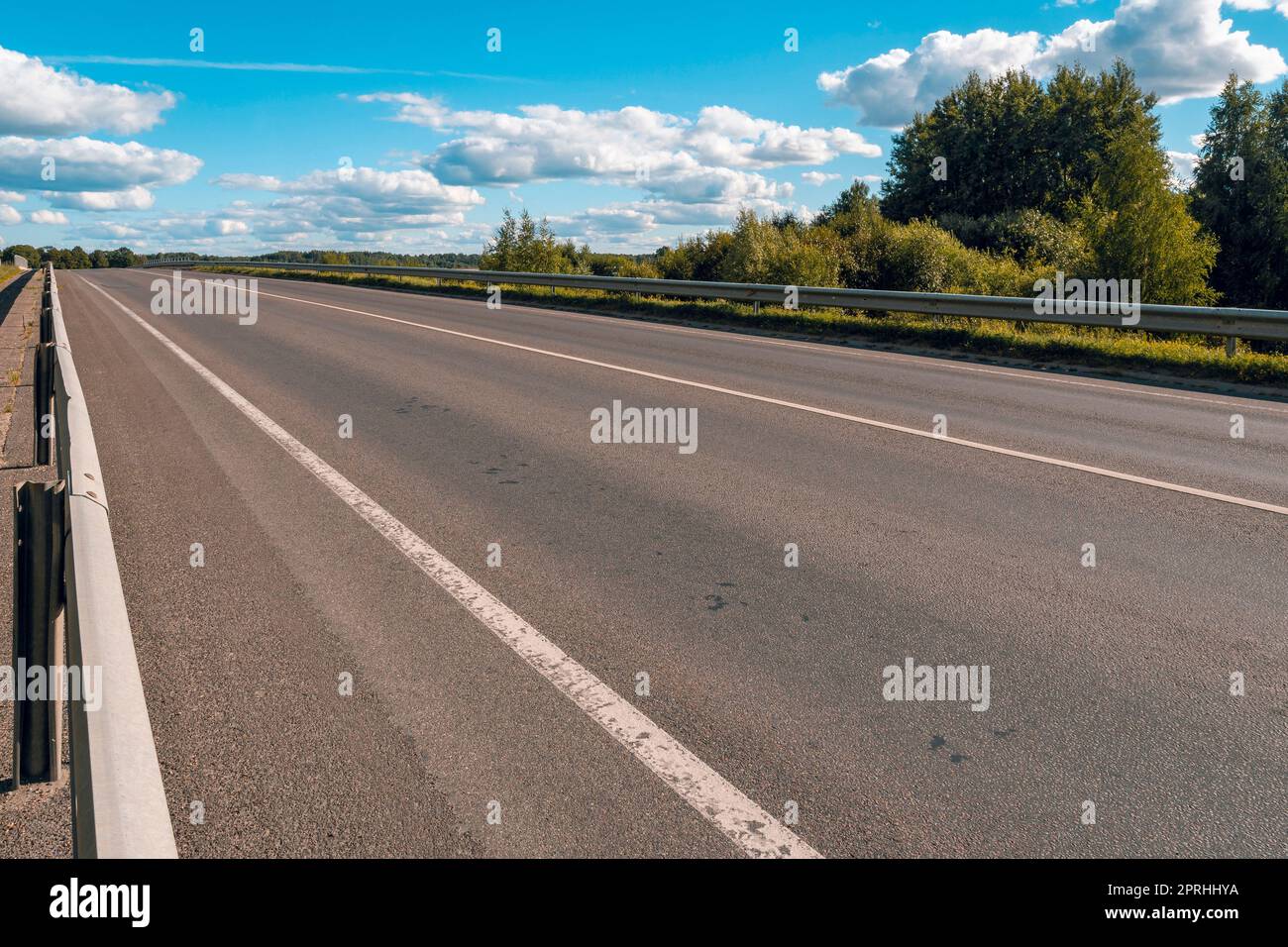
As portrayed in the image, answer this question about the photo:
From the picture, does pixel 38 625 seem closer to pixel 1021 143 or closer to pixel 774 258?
pixel 774 258

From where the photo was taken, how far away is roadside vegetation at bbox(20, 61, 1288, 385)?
98.5 feet

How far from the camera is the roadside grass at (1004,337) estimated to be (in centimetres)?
1261

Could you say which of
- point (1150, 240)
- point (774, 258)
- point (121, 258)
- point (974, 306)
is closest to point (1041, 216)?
point (1150, 240)

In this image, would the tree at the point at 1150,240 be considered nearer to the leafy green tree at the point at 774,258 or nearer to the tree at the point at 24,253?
the leafy green tree at the point at 774,258

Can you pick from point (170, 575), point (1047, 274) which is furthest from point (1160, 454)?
point (1047, 274)

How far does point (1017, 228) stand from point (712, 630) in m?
41.7

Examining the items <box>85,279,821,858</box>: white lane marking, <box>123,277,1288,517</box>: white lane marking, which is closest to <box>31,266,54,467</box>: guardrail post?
<box>85,279,821,858</box>: white lane marking

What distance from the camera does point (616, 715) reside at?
11.3 feet

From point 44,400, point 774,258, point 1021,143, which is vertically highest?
point 1021,143

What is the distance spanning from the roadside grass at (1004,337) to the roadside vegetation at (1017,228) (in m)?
0.09

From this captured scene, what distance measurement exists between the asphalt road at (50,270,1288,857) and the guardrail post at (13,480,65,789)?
0.42 meters

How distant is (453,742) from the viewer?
3260mm

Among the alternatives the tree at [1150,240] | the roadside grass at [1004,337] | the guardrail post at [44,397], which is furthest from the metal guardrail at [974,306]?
the tree at [1150,240]

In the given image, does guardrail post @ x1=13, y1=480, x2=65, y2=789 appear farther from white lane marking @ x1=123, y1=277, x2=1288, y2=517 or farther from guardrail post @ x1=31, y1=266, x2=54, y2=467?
white lane marking @ x1=123, y1=277, x2=1288, y2=517
